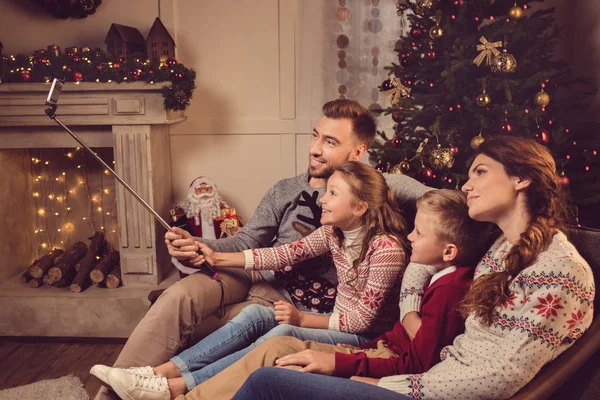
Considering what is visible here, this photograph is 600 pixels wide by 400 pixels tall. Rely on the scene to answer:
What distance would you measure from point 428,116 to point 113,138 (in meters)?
1.68

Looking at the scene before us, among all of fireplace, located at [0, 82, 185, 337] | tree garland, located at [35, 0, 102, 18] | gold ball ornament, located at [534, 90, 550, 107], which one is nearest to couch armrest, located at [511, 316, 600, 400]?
gold ball ornament, located at [534, 90, 550, 107]

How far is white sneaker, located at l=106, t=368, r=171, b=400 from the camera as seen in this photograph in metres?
1.89

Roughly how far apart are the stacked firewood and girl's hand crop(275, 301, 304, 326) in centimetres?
169

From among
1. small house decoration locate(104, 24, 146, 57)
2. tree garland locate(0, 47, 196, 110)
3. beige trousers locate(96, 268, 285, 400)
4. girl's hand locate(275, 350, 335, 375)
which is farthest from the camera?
small house decoration locate(104, 24, 146, 57)

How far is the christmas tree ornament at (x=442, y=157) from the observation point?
2701 mm

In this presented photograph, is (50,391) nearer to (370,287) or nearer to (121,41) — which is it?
(370,287)

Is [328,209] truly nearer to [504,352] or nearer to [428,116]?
[504,352]

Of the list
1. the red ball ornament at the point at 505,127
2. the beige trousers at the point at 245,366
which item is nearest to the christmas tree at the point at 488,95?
the red ball ornament at the point at 505,127

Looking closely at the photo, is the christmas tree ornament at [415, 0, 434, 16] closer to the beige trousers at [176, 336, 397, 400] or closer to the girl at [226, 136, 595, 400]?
the girl at [226, 136, 595, 400]

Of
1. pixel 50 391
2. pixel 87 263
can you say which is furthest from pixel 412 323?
pixel 87 263

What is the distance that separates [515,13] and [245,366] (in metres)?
1.85

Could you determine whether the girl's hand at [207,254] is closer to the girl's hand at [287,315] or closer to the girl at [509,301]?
the girl's hand at [287,315]

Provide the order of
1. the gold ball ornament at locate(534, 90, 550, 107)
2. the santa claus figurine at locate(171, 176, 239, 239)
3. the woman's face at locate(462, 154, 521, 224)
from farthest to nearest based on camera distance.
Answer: the santa claus figurine at locate(171, 176, 239, 239), the gold ball ornament at locate(534, 90, 550, 107), the woman's face at locate(462, 154, 521, 224)

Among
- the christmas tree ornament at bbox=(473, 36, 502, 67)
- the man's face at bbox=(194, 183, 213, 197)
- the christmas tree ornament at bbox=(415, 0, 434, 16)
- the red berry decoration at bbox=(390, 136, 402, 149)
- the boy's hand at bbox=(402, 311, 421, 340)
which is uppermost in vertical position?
the christmas tree ornament at bbox=(415, 0, 434, 16)
